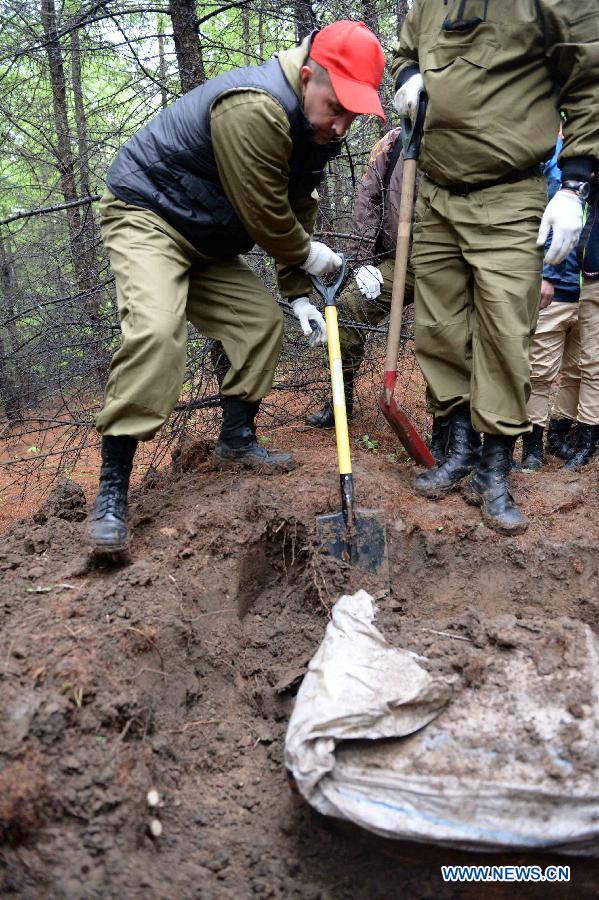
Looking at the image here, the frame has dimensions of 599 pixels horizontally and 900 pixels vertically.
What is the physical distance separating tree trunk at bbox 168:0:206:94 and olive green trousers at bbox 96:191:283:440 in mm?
1623

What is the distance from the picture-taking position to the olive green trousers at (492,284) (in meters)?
2.84

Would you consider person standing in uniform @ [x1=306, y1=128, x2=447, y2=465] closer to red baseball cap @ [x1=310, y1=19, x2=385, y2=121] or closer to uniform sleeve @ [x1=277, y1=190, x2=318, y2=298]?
uniform sleeve @ [x1=277, y1=190, x2=318, y2=298]

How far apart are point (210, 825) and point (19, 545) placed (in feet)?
5.03

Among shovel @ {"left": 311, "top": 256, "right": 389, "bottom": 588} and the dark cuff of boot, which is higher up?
the dark cuff of boot

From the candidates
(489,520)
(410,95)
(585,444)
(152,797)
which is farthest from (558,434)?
(152,797)

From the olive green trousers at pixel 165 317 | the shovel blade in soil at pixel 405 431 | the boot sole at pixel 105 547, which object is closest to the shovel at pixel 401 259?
the shovel blade in soil at pixel 405 431

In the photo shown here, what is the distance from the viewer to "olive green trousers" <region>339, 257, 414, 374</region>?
3896 millimetres

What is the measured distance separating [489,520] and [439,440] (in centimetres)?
73

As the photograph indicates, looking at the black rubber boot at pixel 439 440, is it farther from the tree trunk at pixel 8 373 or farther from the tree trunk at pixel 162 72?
the tree trunk at pixel 162 72

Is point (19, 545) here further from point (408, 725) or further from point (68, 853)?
point (408, 725)

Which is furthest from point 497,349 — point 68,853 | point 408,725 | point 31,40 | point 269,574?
point 31,40

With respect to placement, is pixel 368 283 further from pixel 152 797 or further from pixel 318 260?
pixel 152 797

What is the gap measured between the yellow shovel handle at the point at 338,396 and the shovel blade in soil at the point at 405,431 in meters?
0.32

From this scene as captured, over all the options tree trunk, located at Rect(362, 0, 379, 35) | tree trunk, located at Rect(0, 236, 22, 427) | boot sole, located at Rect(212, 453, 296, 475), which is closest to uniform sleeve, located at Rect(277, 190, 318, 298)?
boot sole, located at Rect(212, 453, 296, 475)
